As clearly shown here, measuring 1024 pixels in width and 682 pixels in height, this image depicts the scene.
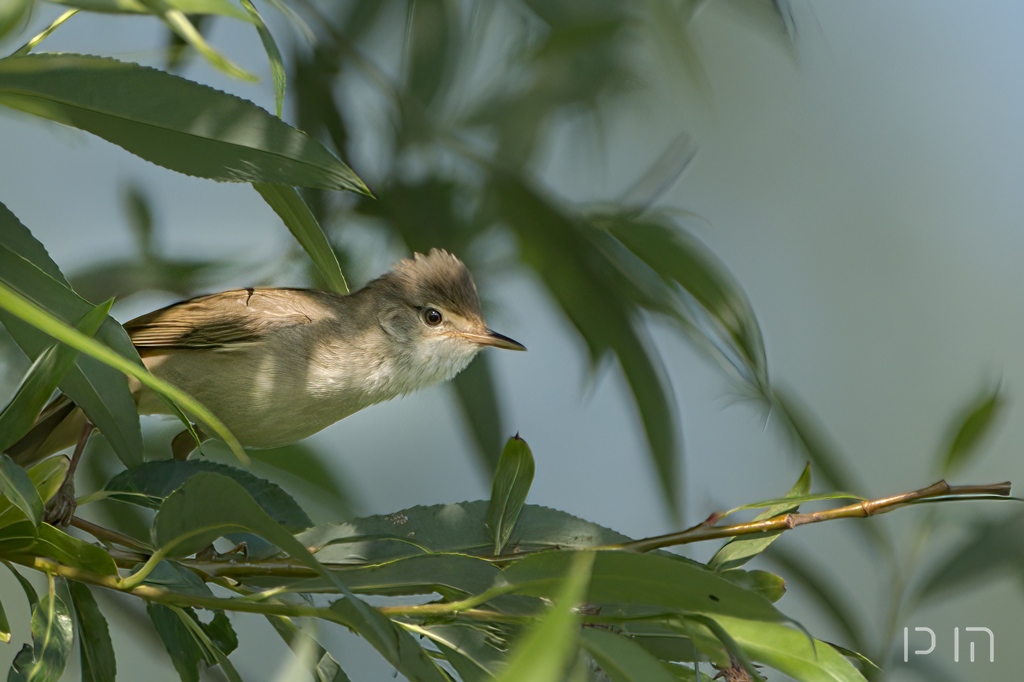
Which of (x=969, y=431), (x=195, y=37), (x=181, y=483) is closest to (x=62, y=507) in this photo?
(x=181, y=483)

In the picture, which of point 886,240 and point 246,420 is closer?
point 246,420

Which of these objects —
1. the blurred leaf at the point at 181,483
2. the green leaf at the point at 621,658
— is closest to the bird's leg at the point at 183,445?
the blurred leaf at the point at 181,483

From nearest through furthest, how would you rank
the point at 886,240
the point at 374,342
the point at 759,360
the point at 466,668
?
the point at 466,668 → the point at 759,360 → the point at 374,342 → the point at 886,240

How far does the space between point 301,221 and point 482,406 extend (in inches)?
29.0

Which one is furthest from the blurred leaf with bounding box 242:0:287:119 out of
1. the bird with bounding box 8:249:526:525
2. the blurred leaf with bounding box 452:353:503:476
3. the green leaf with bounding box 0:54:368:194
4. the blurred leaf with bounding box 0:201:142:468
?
the blurred leaf with bounding box 452:353:503:476

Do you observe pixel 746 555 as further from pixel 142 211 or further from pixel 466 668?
pixel 142 211

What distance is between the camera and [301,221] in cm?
77

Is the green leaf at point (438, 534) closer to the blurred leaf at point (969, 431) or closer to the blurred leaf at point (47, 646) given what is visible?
the blurred leaf at point (47, 646)

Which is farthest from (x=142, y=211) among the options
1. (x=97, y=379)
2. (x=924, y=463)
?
(x=924, y=463)

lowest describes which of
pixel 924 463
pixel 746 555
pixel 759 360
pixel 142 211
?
pixel 746 555

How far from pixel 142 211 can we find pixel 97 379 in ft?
2.71

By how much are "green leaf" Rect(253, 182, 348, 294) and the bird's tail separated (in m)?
0.55

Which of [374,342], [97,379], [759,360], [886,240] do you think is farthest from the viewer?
[886,240]

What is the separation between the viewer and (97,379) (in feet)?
2.35
